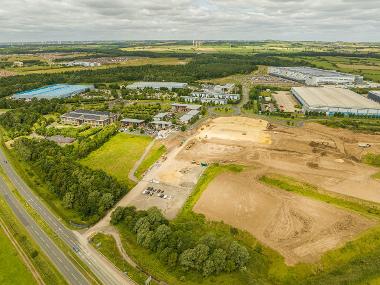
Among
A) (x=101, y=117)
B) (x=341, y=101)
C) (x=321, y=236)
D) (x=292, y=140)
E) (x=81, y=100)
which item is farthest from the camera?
(x=81, y=100)

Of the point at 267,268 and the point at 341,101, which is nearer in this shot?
the point at 267,268

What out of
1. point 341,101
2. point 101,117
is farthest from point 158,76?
point 341,101

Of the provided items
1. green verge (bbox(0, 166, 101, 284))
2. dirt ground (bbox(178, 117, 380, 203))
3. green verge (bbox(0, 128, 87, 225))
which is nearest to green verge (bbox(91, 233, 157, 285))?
green verge (bbox(0, 166, 101, 284))

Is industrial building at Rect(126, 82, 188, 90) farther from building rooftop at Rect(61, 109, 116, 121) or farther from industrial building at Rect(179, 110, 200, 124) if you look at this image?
building rooftop at Rect(61, 109, 116, 121)

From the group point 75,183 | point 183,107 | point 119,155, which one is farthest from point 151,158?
point 183,107

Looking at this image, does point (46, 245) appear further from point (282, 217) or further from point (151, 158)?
point (282, 217)

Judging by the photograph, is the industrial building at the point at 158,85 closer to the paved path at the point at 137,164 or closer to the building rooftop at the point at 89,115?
the building rooftop at the point at 89,115

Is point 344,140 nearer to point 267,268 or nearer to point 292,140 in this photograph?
point 292,140
